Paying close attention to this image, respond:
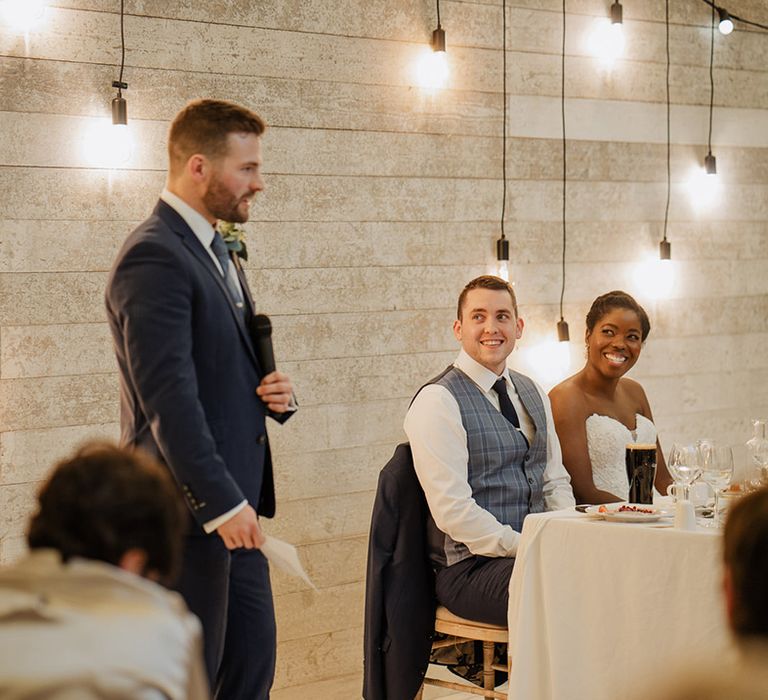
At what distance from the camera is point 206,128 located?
2318mm

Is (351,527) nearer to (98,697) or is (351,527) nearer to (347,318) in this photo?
(347,318)

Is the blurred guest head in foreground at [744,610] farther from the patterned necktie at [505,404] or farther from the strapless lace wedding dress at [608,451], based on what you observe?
the strapless lace wedding dress at [608,451]

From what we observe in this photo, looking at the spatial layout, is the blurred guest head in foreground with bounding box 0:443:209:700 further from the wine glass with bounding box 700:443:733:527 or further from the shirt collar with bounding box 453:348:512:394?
the shirt collar with bounding box 453:348:512:394

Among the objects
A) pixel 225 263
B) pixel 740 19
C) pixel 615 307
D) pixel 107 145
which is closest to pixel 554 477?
pixel 615 307

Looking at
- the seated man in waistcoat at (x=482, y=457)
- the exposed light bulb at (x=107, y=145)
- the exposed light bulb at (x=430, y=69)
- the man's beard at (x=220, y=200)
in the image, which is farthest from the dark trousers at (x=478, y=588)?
the exposed light bulb at (x=430, y=69)

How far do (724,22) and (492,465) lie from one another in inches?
95.4

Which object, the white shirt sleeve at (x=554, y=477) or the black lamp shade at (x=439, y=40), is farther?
the black lamp shade at (x=439, y=40)

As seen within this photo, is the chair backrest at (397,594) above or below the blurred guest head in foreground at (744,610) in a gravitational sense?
below

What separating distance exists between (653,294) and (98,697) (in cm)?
370

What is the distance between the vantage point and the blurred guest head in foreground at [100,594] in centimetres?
109

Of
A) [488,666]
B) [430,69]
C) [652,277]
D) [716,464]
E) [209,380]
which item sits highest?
[430,69]

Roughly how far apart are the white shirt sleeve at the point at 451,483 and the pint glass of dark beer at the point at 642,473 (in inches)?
13.4

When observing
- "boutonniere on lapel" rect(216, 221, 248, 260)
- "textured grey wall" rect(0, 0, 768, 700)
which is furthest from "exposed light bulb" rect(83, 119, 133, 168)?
"boutonniere on lapel" rect(216, 221, 248, 260)

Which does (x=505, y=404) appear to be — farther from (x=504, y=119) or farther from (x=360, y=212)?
(x=504, y=119)
